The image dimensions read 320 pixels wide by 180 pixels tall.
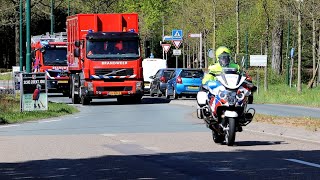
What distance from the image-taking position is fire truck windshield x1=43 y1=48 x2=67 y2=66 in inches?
1757

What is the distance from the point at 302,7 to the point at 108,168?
33.9m

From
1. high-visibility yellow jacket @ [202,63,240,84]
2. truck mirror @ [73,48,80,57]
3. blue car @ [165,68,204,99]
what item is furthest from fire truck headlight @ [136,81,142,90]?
high-visibility yellow jacket @ [202,63,240,84]

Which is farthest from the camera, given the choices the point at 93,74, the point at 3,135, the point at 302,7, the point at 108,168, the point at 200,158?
the point at 302,7

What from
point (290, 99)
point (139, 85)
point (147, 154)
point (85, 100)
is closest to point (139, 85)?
point (139, 85)

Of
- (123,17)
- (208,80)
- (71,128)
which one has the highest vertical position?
(123,17)

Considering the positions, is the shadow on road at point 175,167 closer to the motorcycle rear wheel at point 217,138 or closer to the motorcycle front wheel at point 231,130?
the motorcycle front wheel at point 231,130

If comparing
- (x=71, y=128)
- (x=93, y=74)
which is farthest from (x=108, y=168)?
(x=93, y=74)

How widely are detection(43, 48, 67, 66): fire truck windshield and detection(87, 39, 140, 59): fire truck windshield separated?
1126 centimetres

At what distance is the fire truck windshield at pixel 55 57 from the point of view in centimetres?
4462

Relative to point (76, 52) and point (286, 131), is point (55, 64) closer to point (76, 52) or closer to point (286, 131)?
point (76, 52)

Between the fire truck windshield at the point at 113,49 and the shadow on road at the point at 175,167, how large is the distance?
66.4ft

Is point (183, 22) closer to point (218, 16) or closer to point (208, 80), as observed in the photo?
point (218, 16)

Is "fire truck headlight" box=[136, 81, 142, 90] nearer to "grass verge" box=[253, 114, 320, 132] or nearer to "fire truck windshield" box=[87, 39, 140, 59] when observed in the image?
"fire truck windshield" box=[87, 39, 140, 59]

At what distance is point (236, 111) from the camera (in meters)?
14.7
